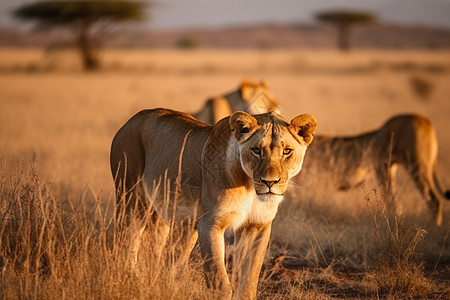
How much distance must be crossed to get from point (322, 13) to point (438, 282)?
185 ft

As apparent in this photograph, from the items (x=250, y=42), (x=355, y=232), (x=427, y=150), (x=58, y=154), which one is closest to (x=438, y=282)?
(x=355, y=232)

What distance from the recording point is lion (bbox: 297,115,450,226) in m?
7.04

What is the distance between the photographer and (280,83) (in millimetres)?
25438

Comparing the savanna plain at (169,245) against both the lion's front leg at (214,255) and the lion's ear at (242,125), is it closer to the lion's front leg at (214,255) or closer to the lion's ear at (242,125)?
the lion's front leg at (214,255)

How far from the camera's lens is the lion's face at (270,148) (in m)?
3.20

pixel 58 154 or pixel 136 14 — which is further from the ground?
pixel 136 14

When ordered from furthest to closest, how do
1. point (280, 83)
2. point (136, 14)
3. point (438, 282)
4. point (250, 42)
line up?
point (250, 42) < point (136, 14) < point (280, 83) < point (438, 282)

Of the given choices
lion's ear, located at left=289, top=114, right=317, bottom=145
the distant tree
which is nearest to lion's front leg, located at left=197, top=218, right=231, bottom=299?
lion's ear, located at left=289, top=114, right=317, bottom=145

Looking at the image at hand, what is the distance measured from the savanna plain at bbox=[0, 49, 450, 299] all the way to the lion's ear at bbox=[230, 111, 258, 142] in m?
0.74

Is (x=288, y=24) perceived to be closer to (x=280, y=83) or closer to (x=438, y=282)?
(x=280, y=83)

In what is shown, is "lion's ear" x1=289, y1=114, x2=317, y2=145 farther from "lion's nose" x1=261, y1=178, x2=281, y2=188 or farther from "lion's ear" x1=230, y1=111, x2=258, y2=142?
"lion's nose" x1=261, y1=178, x2=281, y2=188

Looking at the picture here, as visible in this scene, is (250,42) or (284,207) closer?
(284,207)

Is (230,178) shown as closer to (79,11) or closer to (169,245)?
(169,245)

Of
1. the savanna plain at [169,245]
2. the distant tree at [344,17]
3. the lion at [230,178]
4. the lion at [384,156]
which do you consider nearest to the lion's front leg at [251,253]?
the lion at [230,178]
